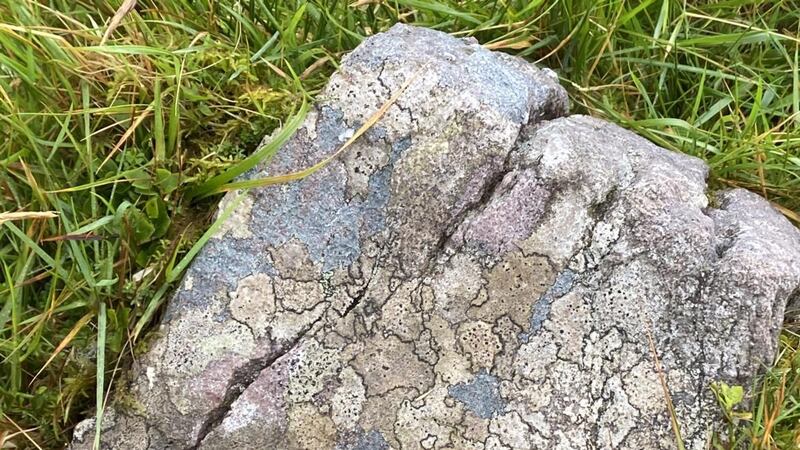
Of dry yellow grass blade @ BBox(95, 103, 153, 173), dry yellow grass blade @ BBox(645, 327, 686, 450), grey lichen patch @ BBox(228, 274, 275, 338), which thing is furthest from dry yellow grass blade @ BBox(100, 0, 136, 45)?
dry yellow grass blade @ BBox(645, 327, 686, 450)

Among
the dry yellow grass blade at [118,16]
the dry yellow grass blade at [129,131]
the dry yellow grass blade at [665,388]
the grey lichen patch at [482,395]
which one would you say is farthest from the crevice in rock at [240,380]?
the dry yellow grass blade at [118,16]

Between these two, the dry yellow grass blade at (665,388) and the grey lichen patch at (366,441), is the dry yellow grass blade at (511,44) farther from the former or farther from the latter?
the grey lichen patch at (366,441)

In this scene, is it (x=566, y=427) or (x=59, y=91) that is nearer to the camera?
(x=566, y=427)

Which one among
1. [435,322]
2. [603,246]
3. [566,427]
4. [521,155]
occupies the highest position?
[521,155]

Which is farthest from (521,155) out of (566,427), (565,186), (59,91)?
(59,91)

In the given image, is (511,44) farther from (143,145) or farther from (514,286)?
(143,145)

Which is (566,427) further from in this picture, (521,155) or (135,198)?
(135,198)

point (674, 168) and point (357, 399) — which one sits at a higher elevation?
point (674, 168)
